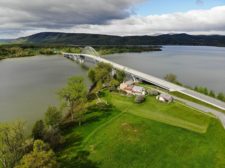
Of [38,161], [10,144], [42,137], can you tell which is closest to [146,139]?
[42,137]

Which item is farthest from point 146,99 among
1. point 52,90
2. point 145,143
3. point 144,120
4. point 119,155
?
point 52,90

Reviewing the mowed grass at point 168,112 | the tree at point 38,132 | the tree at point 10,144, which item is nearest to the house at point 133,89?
the mowed grass at point 168,112

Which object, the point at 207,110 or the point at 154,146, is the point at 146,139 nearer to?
the point at 154,146

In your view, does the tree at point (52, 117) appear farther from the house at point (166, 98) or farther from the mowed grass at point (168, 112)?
the house at point (166, 98)

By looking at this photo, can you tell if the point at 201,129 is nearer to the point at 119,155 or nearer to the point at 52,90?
the point at 119,155

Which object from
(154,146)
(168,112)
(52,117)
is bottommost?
(154,146)
